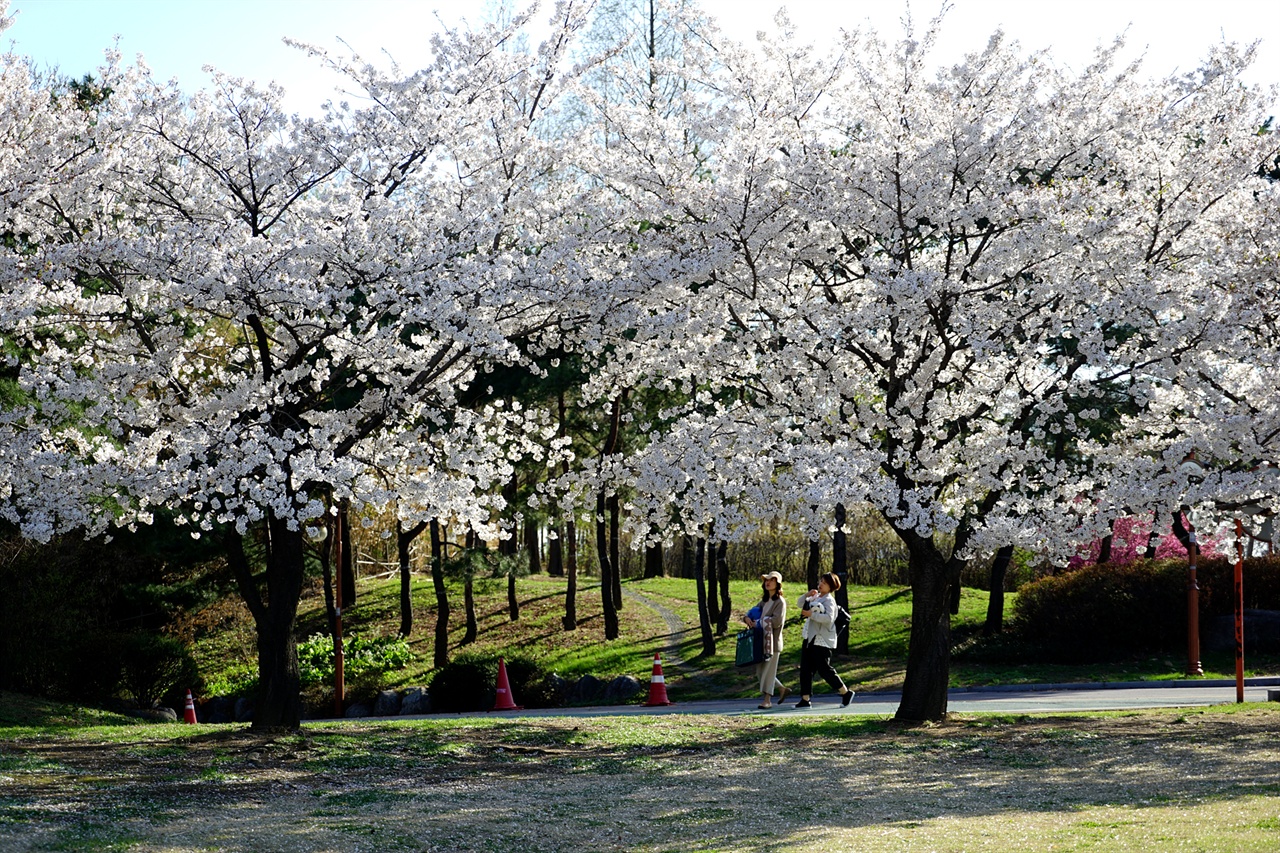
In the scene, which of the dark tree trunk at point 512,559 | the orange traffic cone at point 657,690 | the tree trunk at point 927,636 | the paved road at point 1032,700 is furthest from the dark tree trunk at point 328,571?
the tree trunk at point 927,636

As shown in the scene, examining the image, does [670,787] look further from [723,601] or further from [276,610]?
[723,601]

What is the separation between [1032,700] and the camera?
54.3 ft

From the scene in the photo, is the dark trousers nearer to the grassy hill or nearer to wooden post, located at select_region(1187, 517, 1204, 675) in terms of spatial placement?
the grassy hill

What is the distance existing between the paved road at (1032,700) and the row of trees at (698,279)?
3232 mm

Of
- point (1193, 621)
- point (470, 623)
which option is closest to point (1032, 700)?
point (1193, 621)

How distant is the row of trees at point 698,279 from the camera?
10492mm

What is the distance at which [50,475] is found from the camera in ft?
34.2

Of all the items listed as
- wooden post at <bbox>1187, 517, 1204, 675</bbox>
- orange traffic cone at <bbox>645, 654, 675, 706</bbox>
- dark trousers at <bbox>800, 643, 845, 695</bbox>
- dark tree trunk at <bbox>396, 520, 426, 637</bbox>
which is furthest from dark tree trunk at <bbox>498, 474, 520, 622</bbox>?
wooden post at <bbox>1187, 517, 1204, 675</bbox>

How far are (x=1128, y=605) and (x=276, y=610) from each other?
16.3 meters

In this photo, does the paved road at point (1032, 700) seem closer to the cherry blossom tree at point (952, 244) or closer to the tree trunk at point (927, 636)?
the tree trunk at point (927, 636)

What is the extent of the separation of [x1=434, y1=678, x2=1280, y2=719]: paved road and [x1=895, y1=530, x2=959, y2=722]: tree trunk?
3.93 ft

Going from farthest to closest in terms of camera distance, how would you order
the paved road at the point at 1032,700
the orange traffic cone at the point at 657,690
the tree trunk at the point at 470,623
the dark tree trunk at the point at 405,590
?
1. the tree trunk at the point at 470,623
2. the dark tree trunk at the point at 405,590
3. the orange traffic cone at the point at 657,690
4. the paved road at the point at 1032,700

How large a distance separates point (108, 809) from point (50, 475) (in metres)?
4.00

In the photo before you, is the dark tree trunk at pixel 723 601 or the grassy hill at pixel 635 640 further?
the dark tree trunk at pixel 723 601
